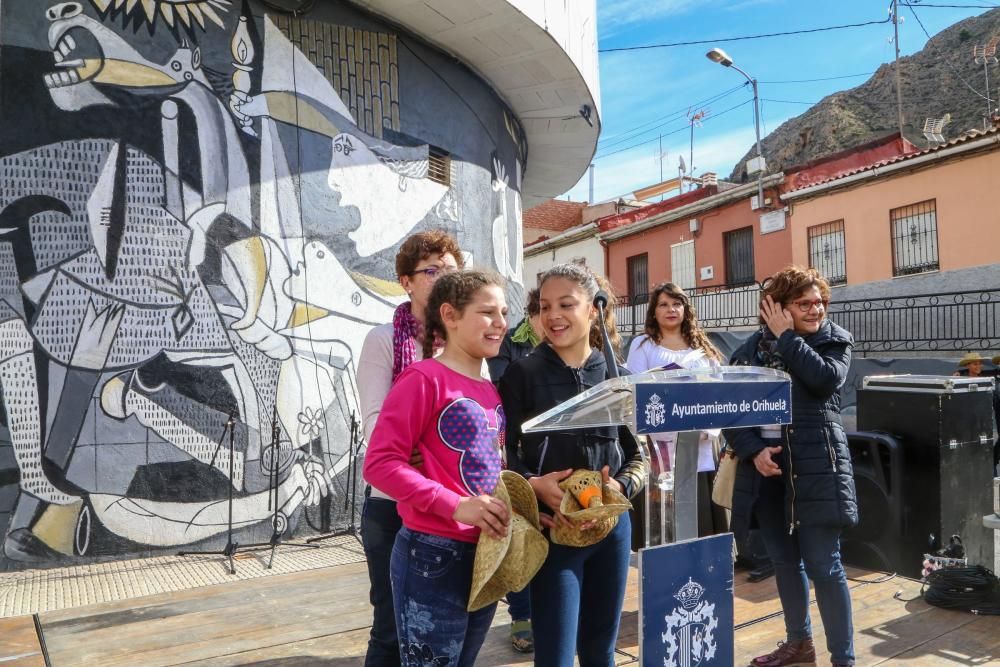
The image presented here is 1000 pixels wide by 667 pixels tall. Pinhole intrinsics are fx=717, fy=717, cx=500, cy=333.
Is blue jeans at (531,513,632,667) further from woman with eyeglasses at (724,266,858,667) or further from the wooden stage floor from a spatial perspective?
the wooden stage floor

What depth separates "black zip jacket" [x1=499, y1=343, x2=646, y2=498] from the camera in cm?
242

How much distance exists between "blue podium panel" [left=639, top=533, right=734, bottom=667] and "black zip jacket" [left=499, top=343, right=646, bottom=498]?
28 centimetres

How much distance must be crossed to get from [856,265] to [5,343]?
1772 centimetres

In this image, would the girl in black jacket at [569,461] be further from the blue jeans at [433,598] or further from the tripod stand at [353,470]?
the tripod stand at [353,470]

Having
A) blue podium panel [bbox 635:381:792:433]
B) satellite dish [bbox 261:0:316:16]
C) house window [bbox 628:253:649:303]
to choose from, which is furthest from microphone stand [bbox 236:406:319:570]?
house window [bbox 628:253:649:303]

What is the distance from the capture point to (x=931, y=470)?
15.8 feet

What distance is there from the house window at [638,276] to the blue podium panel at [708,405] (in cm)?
2210

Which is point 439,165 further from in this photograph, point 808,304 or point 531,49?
point 808,304

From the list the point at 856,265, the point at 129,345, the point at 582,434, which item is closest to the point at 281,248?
the point at 129,345

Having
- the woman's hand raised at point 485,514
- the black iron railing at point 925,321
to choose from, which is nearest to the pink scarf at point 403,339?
the woman's hand raised at point 485,514

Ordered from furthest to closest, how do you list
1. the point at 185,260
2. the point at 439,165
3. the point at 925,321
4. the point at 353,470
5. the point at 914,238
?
the point at 914,238
the point at 925,321
the point at 439,165
the point at 353,470
the point at 185,260

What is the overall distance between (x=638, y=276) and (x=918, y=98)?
2802 cm

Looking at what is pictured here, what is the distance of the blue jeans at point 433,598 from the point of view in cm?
207

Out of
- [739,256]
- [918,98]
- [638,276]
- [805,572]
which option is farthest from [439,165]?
[918,98]
